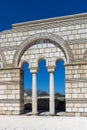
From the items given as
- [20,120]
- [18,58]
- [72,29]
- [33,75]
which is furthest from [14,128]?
[72,29]

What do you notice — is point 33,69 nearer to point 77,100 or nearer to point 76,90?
point 76,90

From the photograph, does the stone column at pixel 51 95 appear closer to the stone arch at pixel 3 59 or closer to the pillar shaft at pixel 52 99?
the pillar shaft at pixel 52 99

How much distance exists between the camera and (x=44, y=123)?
404 inches

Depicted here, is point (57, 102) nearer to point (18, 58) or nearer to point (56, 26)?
point (18, 58)

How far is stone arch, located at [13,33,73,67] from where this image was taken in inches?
442

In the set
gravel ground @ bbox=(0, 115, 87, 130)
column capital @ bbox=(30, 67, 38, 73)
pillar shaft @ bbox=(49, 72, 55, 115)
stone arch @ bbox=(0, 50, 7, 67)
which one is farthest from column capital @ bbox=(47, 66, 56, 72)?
stone arch @ bbox=(0, 50, 7, 67)

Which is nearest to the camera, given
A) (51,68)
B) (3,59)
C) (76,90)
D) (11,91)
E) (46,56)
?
(76,90)

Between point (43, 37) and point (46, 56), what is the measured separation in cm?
98

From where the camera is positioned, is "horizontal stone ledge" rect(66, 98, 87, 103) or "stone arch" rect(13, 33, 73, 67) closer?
"horizontal stone ledge" rect(66, 98, 87, 103)

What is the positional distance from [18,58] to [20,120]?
3232 mm

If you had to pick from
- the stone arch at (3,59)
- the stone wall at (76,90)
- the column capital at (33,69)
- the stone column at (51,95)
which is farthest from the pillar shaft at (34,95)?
the stone arch at (3,59)

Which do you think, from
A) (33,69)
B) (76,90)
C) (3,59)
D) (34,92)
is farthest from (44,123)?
(3,59)

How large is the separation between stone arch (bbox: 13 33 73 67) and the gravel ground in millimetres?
2784

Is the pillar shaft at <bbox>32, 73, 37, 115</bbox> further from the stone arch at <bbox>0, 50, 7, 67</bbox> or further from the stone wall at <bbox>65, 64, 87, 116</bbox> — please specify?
the stone arch at <bbox>0, 50, 7, 67</bbox>
